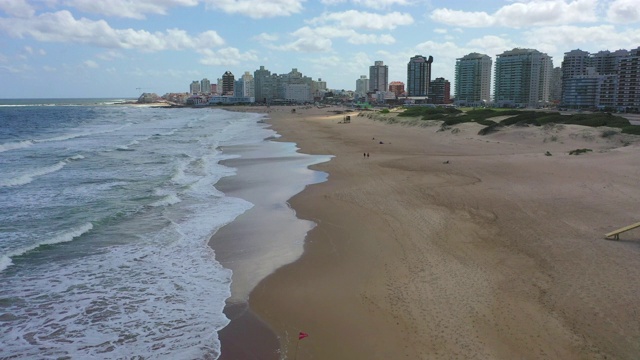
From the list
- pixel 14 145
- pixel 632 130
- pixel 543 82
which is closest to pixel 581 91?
pixel 543 82

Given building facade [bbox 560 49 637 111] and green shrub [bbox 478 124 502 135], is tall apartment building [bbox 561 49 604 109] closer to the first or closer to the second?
building facade [bbox 560 49 637 111]

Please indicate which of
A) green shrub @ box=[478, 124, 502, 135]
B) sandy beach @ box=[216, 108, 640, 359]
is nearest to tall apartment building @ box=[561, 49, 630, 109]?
green shrub @ box=[478, 124, 502, 135]

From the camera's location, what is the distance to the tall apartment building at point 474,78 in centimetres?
14625

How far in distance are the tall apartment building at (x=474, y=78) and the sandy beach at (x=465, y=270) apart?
435 feet

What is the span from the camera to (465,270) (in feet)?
33.5

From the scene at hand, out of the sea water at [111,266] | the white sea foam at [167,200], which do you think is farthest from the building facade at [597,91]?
the sea water at [111,266]

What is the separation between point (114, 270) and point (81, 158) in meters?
22.0

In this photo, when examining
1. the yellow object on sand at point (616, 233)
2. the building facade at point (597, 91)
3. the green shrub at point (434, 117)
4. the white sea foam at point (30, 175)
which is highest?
the building facade at point (597, 91)

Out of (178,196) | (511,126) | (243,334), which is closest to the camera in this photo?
(243,334)

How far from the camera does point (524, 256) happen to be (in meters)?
11.0

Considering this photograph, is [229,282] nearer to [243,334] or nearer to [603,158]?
[243,334]

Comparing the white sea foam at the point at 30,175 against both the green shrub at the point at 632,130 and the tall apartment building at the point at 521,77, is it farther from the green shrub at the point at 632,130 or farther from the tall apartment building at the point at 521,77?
the tall apartment building at the point at 521,77

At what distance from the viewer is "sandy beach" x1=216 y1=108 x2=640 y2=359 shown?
7375 mm

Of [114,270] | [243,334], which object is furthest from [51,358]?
[114,270]
